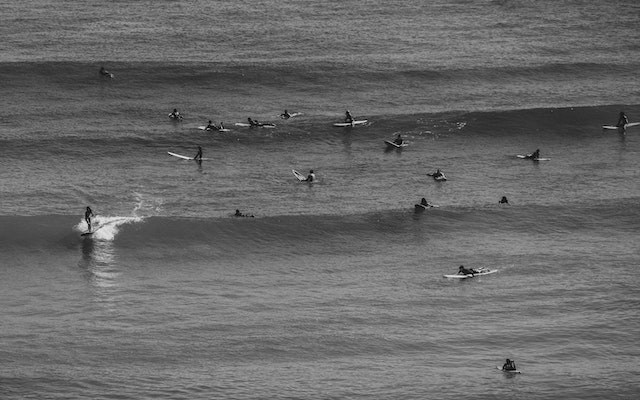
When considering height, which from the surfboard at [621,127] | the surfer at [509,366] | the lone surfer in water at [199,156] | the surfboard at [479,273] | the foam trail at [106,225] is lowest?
the surfer at [509,366]

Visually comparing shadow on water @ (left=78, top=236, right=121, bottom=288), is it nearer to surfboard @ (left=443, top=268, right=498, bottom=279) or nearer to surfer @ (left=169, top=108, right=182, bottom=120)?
surfboard @ (left=443, top=268, right=498, bottom=279)

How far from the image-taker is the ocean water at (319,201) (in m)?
73.2

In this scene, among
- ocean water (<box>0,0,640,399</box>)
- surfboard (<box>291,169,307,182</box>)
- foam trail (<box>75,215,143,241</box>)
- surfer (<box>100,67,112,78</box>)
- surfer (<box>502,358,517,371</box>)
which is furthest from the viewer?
surfer (<box>100,67,112,78</box>)

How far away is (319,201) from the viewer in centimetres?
9769

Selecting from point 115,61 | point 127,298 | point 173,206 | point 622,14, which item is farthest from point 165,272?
point 622,14

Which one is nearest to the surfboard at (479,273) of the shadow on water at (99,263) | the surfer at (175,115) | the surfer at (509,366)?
the surfer at (509,366)

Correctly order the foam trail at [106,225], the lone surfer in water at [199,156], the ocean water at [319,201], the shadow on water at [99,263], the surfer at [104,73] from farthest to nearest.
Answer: the surfer at [104,73] → the lone surfer in water at [199,156] → the foam trail at [106,225] → the shadow on water at [99,263] → the ocean water at [319,201]

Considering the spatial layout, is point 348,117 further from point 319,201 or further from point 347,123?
point 319,201

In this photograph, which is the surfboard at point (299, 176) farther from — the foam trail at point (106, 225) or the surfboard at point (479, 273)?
the surfboard at point (479, 273)

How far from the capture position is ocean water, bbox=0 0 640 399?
240 ft

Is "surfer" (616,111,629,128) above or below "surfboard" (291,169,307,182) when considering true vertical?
above

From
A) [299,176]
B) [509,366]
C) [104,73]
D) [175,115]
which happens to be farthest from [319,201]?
[104,73]

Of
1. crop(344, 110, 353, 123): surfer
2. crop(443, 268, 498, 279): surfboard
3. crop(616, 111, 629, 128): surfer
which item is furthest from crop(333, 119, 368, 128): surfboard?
crop(443, 268, 498, 279): surfboard

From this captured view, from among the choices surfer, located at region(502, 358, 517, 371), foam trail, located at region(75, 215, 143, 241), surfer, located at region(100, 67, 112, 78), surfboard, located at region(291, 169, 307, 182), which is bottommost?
surfer, located at region(502, 358, 517, 371)
